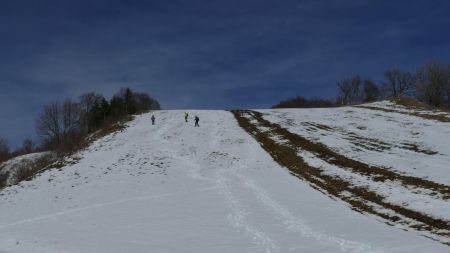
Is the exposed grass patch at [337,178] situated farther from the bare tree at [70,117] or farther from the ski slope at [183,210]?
the bare tree at [70,117]

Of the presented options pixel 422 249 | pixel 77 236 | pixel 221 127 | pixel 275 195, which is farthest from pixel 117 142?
pixel 422 249

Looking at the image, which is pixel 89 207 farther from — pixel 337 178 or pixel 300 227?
pixel 337 178

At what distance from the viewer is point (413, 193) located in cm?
2116

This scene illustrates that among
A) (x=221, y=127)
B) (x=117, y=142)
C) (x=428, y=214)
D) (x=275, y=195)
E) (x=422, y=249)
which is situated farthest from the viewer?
(x=221, y=127)

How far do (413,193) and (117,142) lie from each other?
106 ft

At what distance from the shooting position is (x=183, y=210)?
20.7 metres

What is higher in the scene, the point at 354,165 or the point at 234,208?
the point at 354,165

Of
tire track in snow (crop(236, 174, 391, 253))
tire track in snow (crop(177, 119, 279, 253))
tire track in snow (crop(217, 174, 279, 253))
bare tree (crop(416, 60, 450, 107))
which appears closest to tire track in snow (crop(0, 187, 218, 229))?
tire track in snow (crop(177, 119, 279, 253))

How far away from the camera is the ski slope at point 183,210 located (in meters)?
14.1

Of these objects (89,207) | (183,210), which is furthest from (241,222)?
(89,207)

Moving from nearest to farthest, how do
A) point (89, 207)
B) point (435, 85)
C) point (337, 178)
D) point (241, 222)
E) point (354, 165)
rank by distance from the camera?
point (241, 222)
point (89, 207)
point (337, 178)
point (354, 165)
point (435, 85)

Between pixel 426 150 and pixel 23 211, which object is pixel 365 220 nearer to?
pixel 23 211

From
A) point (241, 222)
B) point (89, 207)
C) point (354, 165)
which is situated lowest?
point (89, 207)

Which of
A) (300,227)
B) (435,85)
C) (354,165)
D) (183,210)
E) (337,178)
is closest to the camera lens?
(300,227)
